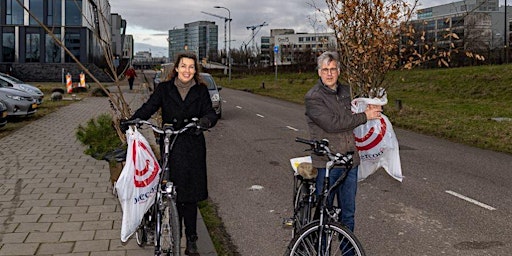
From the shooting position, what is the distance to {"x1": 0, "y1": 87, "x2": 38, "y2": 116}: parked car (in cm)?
1769

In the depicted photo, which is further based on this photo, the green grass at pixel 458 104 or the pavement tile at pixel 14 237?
the green grass at pixel 458 104

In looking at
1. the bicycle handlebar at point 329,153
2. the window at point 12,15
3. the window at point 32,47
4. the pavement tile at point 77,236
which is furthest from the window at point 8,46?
the bicycle handlebar at point 329,153

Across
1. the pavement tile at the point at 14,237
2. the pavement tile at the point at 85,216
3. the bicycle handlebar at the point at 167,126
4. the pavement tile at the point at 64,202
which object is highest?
the bicycle handlebar at the point at 167,126

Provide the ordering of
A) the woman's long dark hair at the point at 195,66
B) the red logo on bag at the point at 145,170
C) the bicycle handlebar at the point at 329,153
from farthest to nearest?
the woman's long dark hair at the point at 195,66 → the red logo on bag at the point at 145,170 → the bicycle handlebar at the point at 329,153

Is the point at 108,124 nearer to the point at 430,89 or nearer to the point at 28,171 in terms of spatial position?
the point at 28,171

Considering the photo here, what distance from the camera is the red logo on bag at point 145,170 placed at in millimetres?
4387

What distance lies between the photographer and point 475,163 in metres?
10.7

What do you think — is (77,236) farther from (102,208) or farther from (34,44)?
(34,44)

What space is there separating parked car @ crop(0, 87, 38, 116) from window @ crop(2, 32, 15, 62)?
3776 centimetres

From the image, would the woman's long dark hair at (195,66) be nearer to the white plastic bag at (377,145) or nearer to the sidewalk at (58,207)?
the white plastic bag at (377,145)

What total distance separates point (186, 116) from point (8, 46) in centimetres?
5366

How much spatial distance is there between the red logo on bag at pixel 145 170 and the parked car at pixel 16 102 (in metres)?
14.7

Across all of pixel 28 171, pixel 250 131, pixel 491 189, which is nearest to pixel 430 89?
pixel 250 131

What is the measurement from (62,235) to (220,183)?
140 inches
